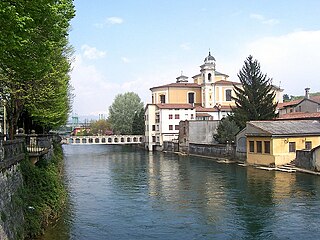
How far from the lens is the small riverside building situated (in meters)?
40.3

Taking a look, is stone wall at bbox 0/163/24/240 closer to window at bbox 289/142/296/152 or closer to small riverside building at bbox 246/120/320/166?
small riverside building at bbox 246/120/320/166

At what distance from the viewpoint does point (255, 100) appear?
189 feet

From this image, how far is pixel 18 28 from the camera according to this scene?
10.4m

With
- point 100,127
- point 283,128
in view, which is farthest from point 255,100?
point 100,127

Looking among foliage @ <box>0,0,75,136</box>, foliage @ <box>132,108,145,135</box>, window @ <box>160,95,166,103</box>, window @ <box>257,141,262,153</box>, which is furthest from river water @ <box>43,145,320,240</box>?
window @ <box>160,95,166,103</box>

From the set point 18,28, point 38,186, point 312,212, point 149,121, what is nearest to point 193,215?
point 312,212

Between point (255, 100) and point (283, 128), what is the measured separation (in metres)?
15.8

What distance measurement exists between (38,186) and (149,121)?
6023 cm

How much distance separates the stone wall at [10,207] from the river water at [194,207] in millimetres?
2082

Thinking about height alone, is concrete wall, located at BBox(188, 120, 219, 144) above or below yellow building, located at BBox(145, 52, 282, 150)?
below

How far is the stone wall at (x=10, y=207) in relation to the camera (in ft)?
41.6

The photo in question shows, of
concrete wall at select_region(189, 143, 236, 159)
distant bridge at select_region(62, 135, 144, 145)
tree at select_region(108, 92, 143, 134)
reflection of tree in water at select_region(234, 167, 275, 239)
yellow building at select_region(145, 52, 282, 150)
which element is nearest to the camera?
reflection of tree in water at select_region(234, 167, 275, 239)

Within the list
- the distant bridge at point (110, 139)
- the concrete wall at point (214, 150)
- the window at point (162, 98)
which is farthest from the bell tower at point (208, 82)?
the concrete wall at point (214, 150)

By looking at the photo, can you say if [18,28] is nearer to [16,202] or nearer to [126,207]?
[16,202]
